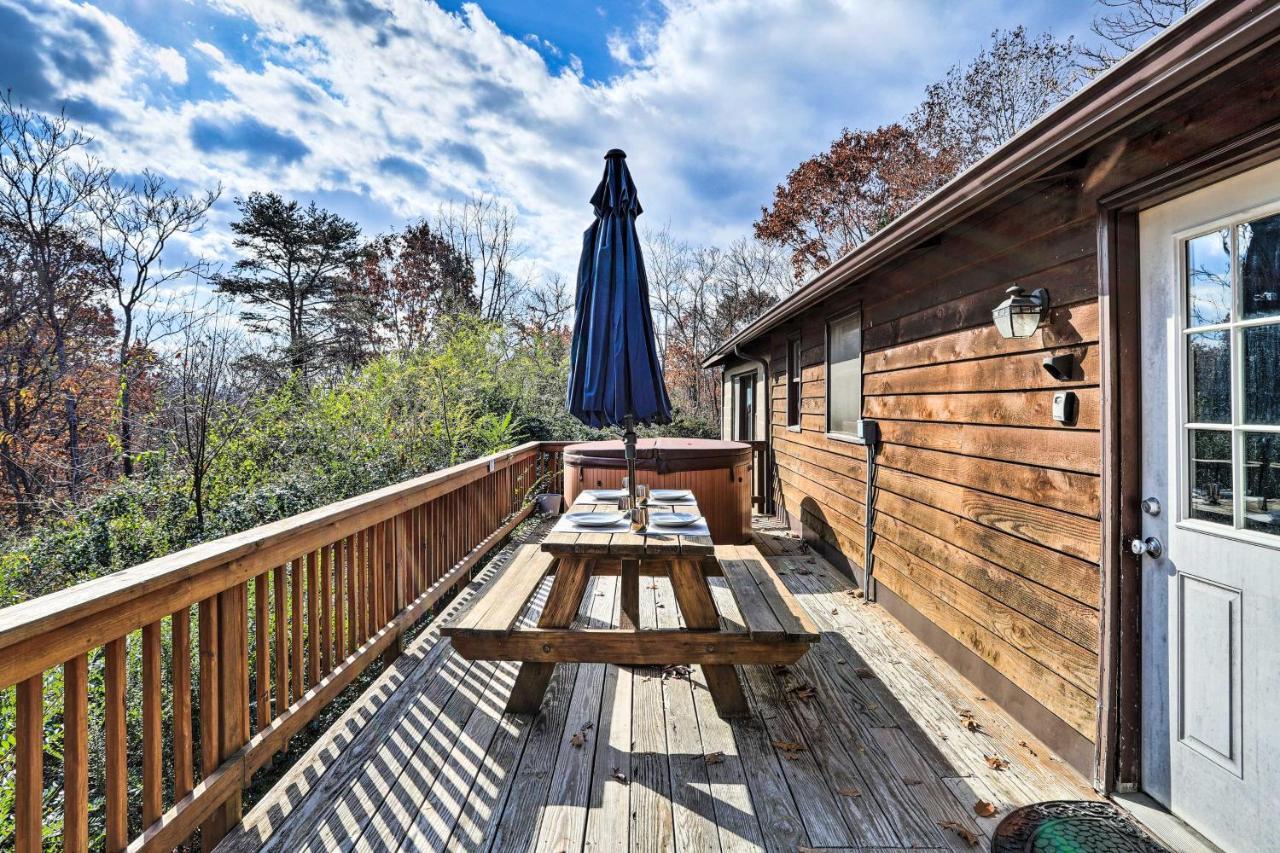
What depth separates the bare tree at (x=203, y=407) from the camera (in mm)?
4695

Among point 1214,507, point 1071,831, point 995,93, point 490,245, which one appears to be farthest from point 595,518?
point 490,245

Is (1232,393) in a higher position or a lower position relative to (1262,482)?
higher

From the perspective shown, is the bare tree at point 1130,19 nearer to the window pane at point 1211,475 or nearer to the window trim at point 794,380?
the window trim at point 794,380

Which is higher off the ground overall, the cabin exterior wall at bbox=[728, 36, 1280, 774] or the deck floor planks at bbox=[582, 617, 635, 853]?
the cabin exterior wall at bbox=[728, 36, 1280, 774]

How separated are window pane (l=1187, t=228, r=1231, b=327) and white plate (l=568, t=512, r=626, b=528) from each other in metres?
2.19

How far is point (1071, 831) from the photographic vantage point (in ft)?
5.82

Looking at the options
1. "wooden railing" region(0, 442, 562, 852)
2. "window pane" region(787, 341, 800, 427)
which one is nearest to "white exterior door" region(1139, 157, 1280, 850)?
"wooden railing" region(0, 442, 562, 852)

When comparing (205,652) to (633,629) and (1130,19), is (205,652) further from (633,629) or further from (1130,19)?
(1130,19)

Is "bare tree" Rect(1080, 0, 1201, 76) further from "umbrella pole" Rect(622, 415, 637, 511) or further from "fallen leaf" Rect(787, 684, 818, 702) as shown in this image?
"fallen leaf" Rect(787, 684, 818, 702)

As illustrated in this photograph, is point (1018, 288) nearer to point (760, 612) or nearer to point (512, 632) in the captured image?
point (760, 612)

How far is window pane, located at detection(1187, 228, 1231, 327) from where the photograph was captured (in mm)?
1626

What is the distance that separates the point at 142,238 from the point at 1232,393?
13965 mm

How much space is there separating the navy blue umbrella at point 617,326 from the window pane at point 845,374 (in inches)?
82.6

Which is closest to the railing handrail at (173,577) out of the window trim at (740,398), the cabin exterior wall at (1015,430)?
the cabin exterior wall at (1015,430)
